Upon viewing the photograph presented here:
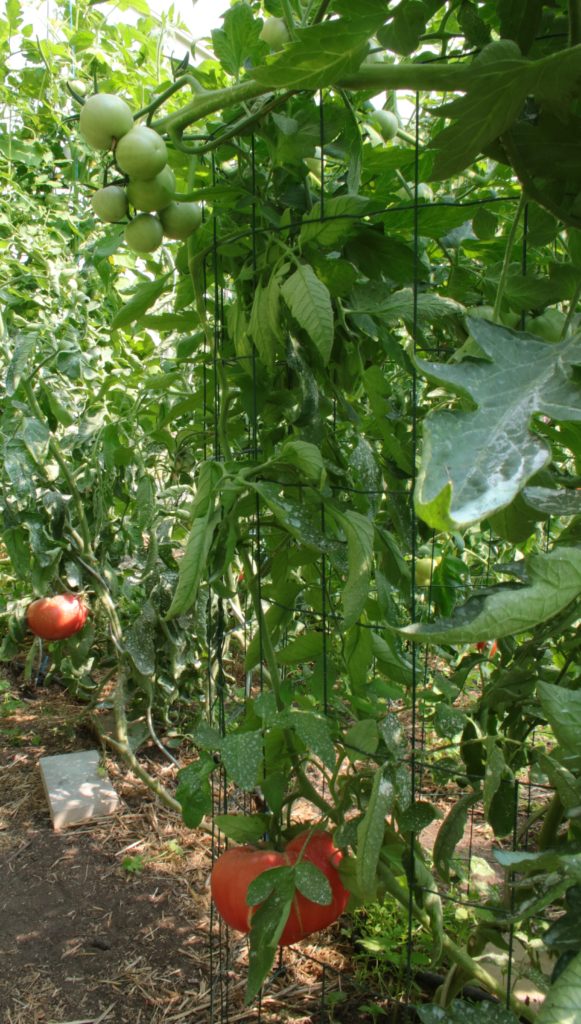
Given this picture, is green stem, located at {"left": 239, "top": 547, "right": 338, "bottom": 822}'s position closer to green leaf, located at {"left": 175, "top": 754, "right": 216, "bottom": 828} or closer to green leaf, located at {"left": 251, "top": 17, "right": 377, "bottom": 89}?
green leaf, located at {"left": 175, "top": 754, "right": 216, "bottom": 828}

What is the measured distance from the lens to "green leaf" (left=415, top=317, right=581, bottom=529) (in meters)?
0.28

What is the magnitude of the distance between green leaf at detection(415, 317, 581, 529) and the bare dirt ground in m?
1.00

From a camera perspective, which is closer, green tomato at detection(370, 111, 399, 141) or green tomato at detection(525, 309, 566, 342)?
green tomato at detection(525, 309, 566, 342)

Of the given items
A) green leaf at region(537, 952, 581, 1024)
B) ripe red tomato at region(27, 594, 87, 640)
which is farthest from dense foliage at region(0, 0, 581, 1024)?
ripe red tomato at region(27, 594, 87, 640)

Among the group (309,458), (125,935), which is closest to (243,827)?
(309,458)

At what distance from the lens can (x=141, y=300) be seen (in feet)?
3.05

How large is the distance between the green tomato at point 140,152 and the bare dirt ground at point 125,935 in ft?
3.31

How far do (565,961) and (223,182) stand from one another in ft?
2.69

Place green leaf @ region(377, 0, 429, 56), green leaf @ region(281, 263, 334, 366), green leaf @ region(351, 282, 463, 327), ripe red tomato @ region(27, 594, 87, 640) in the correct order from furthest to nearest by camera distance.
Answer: ripe red tomato @ region(27, 594, 87, 640) → green leaf @ region(351, 282, 463, 327) → green leaf @ region(281, 263, 334, 366) → green leaf @ region(377, 0, 429, 56)

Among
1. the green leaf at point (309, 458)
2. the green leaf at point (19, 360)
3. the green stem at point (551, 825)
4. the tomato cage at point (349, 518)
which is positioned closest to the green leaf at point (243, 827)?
the tomato cage at point (349, 518)

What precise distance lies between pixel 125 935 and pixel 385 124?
1.64m

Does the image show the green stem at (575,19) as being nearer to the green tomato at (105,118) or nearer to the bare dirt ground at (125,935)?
the green tomato at (105,118)

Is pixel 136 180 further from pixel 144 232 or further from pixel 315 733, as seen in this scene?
A: pixel 315 733

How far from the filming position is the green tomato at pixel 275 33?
0.72 metres
